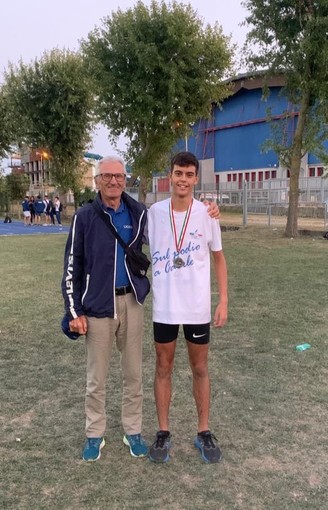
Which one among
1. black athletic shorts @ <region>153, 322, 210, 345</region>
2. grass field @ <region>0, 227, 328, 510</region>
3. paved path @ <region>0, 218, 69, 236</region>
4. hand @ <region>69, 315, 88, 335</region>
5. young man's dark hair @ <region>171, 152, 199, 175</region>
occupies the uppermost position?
young man's dark hair @ <region>171, 152, 199, 175</region>

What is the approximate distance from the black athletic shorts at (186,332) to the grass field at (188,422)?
0.77 m

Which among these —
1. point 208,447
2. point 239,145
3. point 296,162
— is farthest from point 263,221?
point 239,145

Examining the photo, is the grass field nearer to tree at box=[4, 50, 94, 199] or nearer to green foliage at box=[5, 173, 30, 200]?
tree at box=[4, 50, 94, 199]

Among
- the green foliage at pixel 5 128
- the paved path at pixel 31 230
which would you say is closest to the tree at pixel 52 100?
the green foliage at pixel 5 128

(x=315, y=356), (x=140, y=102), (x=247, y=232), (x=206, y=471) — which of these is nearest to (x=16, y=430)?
(x=206, y=471)

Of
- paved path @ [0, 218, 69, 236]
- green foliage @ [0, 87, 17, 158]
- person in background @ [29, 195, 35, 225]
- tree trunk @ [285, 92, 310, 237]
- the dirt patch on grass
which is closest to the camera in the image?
the dirt patch on grass

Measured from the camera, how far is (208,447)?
3.19m

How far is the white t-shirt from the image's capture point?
120 inches

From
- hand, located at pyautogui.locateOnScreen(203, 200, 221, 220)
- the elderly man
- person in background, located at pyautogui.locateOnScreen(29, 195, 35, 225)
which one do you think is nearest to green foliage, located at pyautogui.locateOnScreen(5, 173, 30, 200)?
person in background, located at pyautogui.locateOnScreen(29, 195, 35, 225)

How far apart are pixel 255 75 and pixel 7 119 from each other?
63.9ft

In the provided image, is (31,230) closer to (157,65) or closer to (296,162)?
(157,65)

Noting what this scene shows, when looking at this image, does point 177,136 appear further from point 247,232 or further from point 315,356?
point 315,356

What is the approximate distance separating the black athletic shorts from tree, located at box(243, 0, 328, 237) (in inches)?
525

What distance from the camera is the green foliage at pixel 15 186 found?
47.6m
